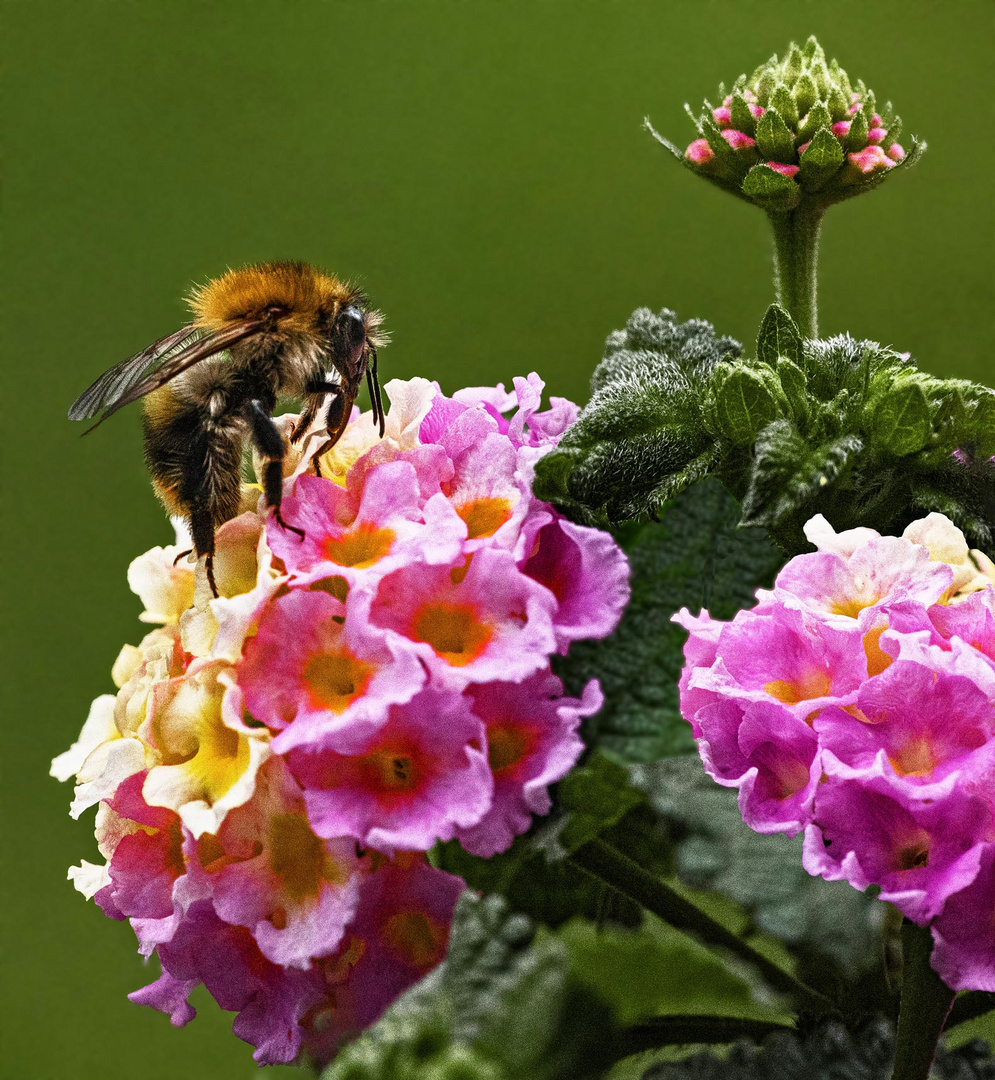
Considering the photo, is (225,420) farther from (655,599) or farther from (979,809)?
(979,809)

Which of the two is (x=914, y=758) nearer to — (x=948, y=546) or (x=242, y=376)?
(x=948, y=546)

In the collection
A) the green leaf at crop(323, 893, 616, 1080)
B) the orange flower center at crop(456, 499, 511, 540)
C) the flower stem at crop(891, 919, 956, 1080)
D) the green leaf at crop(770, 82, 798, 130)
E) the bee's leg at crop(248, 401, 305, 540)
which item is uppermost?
the green leaf at crop(770, 82, 798, 130)

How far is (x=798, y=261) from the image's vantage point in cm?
58

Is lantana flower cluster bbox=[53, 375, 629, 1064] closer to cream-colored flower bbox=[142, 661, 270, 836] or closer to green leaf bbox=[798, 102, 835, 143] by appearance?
cream-colored flower bbox=[142, 661, 270, 836]

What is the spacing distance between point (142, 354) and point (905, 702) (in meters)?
0.37

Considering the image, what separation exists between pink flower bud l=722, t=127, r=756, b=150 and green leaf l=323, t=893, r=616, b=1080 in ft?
1.07

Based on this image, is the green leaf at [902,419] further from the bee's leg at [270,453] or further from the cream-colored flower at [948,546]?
the bee's leg at [270,453]

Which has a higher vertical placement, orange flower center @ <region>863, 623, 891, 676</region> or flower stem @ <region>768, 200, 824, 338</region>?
flower stem @ <region>768, 200, 824, 338</region>

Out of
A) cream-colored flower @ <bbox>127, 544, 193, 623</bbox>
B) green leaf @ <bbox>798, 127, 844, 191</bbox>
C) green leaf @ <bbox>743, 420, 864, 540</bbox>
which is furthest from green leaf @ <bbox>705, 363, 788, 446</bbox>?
cream-colored flower @ <bbox>127, 544, 193, 623</bbox>

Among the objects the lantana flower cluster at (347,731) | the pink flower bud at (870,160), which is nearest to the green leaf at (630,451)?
the lantana flower cluster at (347,731)

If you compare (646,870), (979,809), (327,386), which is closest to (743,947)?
(646,870)

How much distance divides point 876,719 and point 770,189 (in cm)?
24

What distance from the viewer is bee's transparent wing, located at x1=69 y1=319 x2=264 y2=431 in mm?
497

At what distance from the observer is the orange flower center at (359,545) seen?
44cm
